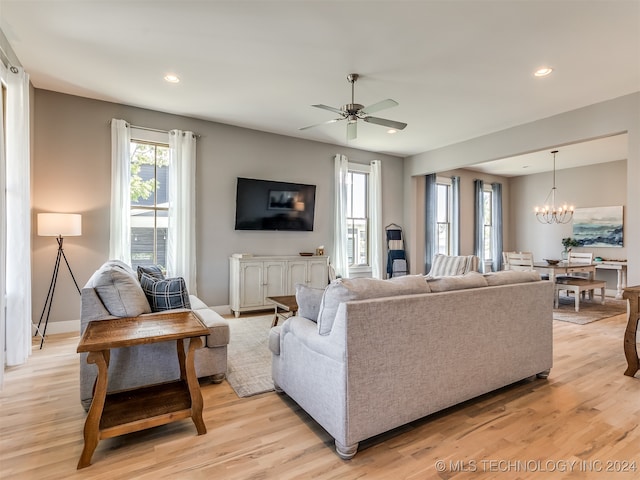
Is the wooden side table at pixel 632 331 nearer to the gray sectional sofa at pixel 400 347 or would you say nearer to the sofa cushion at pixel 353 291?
the gray sectional sofa at pixel 400 347

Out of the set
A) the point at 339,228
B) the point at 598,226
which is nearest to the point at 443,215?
the point at 339,228

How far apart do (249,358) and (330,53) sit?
3118 millimetres

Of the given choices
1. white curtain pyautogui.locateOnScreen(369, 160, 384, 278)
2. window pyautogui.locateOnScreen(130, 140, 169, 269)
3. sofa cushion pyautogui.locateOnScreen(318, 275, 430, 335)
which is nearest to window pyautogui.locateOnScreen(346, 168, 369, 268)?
white curtain pyautogui.locateOnScreen(369, 160, 384, 278)

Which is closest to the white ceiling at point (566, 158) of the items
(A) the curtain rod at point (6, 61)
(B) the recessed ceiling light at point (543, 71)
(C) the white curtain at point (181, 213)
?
(B) the recessed ceiling light at point (543, 71)

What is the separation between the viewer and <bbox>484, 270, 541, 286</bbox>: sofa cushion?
2656mm

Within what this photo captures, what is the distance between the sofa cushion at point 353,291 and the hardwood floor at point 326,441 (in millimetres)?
727

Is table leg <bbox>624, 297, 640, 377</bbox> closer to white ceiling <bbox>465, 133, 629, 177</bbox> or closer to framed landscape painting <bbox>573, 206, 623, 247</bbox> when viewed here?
white ceiling <bbox>465, 133, 629, 177</bbox>

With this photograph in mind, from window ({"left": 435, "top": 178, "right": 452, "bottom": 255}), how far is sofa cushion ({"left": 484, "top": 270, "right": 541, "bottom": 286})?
17.3ft

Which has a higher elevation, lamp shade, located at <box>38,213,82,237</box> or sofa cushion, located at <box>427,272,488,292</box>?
lamp shade, located at <box>38,213,82,237</box>

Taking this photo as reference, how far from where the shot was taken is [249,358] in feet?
11.2

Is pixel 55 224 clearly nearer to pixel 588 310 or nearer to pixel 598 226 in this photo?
pixel 588 310

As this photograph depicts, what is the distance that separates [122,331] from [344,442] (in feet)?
4.78

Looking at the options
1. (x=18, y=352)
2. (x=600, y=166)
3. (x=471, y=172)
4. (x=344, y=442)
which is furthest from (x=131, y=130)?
(x=600, y=166)

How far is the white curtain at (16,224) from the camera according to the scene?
3.25 meters
